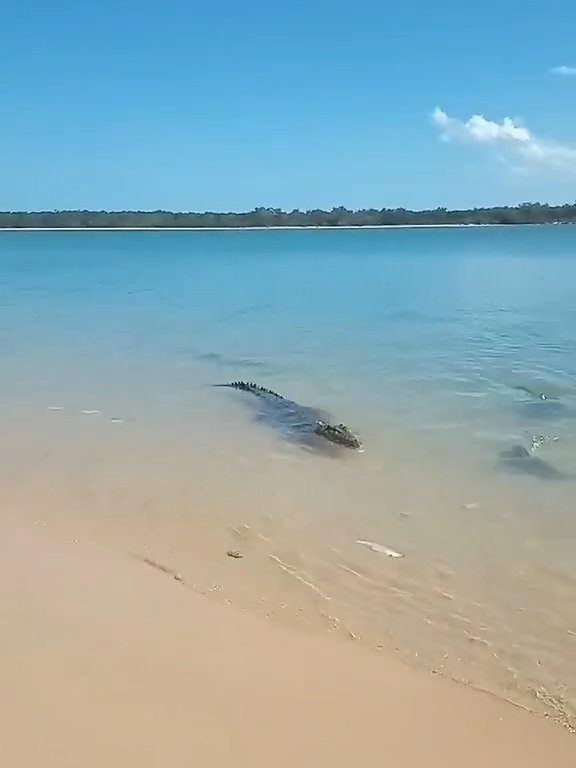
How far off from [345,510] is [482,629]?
2.34 m

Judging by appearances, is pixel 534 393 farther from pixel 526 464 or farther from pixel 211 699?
pixel 211 699

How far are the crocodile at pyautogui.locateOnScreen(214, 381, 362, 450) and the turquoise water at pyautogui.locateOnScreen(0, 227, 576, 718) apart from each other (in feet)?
0.91

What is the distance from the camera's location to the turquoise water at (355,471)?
16.6 feet

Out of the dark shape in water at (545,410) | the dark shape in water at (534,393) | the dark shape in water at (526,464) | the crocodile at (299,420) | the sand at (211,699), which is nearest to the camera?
the sand at (211,699)

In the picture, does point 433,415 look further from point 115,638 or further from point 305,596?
point 115,638

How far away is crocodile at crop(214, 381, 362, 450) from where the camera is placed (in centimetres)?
920

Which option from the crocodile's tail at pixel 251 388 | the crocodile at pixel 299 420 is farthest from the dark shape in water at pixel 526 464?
Result: the crocodile's tail at pixel 251 388

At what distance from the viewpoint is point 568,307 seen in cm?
2480

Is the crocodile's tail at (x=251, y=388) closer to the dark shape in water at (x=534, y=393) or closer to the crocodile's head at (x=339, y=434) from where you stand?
the crocodile's head at (x=339, y=434)

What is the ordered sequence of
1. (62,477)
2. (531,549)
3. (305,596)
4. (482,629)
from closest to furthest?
(482,629)
(305,596)
(531,549)
(62,477)

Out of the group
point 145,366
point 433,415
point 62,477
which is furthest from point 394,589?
point 145,366

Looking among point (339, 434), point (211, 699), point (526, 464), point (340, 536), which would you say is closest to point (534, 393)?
point (526, 464)

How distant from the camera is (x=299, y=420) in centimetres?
1031

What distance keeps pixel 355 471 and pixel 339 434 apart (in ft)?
3.67
